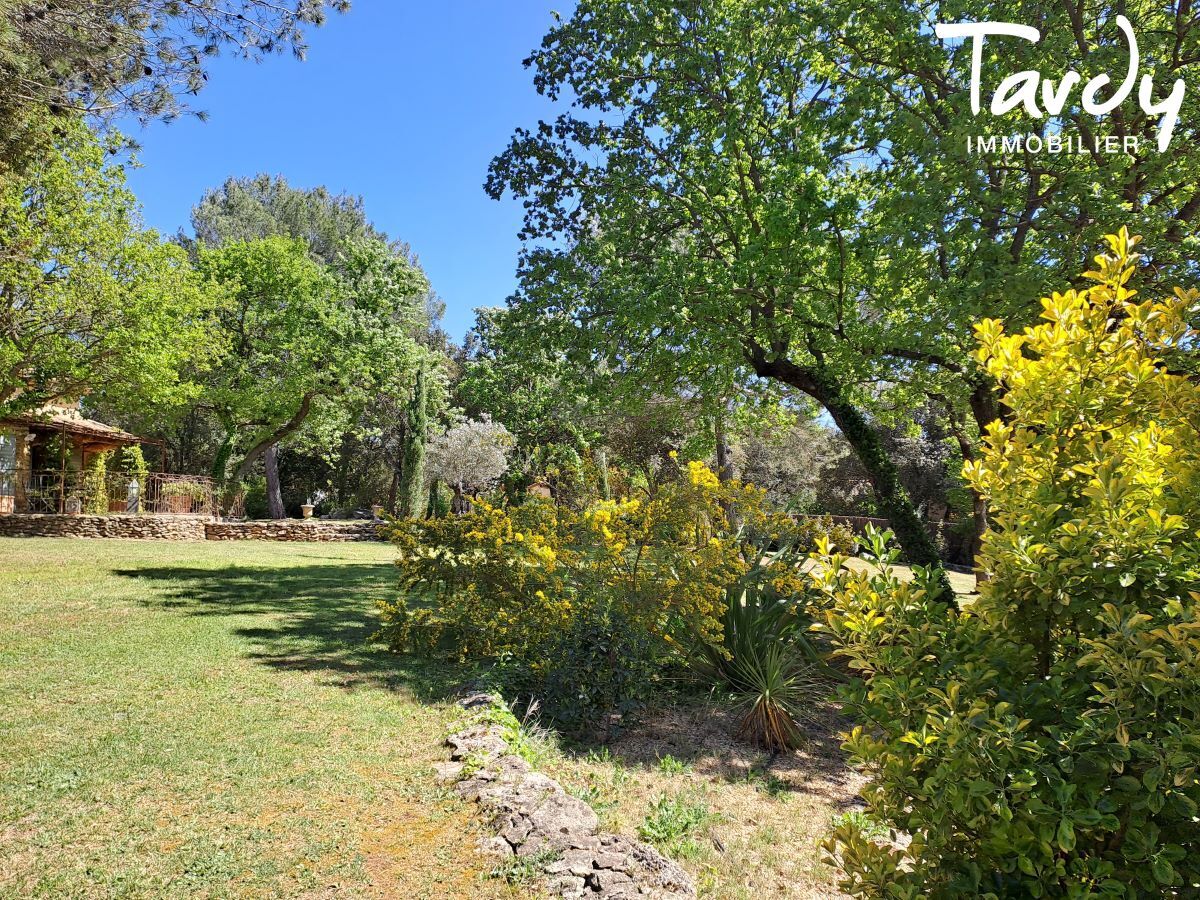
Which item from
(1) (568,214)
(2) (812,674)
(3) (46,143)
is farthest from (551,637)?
(3) (46,143)

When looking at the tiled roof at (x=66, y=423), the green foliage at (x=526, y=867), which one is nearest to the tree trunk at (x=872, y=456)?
the green foliage at (x=526, y=867)

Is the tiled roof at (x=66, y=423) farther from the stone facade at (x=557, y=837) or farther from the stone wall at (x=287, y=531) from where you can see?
the stone facade at (x=557, y=837)

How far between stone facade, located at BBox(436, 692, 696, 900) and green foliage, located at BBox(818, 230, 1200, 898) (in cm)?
130

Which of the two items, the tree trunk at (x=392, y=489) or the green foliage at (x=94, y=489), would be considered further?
the tree trunk at (x=392, y=489)

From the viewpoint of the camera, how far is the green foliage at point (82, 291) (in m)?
12.5

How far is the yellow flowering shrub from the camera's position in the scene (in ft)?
17.7

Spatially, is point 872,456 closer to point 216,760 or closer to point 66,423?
point 216,760

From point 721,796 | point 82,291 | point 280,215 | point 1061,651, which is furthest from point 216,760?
point 280,215

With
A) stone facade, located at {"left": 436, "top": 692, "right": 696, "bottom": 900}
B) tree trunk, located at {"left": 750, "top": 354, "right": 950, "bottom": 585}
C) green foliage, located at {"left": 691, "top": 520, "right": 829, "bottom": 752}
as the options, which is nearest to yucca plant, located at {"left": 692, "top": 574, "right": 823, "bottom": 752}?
green foliage, located at {"left": 691, "top": 520, "right": 829, "bottom": 752}

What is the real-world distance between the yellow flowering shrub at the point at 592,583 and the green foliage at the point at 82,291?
34.5 feet

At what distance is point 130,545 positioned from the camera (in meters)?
16.0

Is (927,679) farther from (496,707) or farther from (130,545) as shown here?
(130,545)

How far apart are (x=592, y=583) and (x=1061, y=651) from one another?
13.2 ft

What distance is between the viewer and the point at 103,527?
17.8 meters
